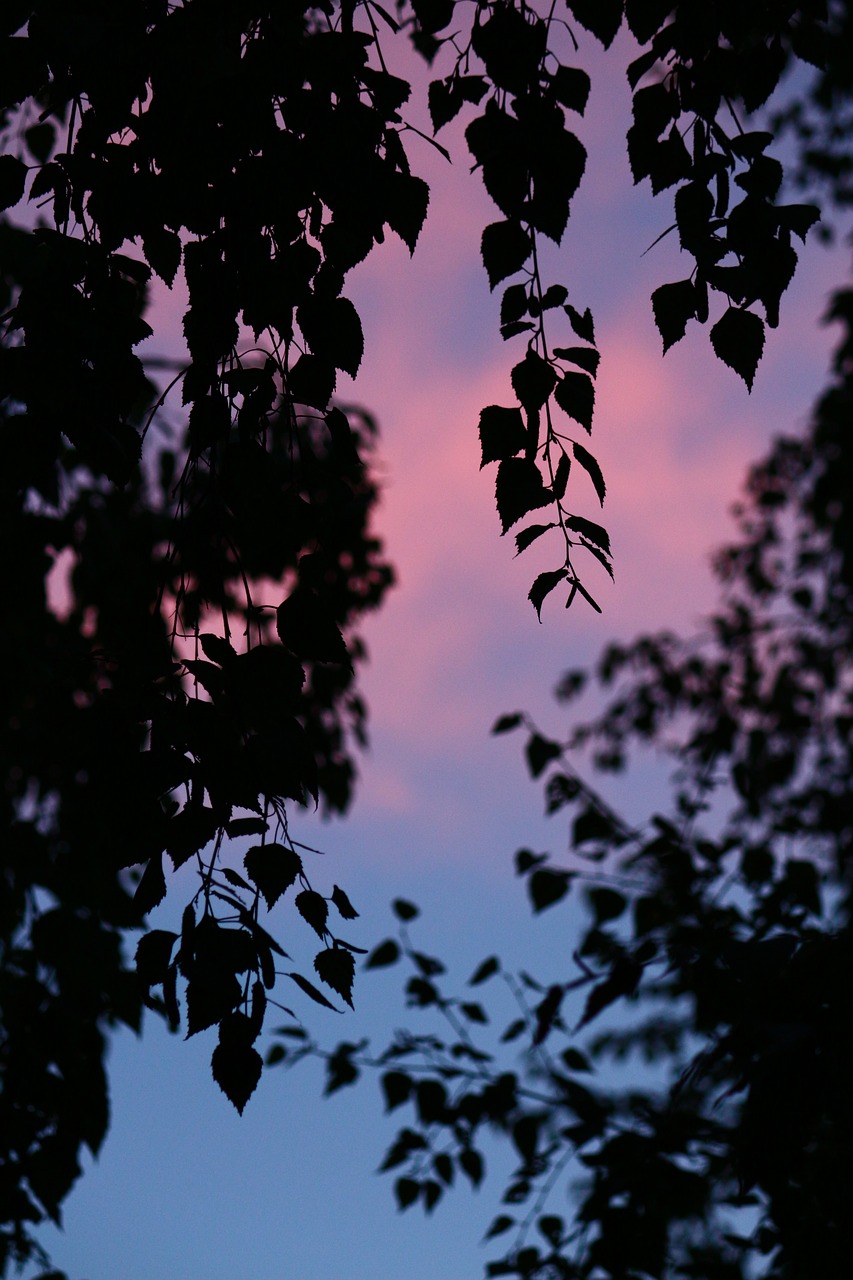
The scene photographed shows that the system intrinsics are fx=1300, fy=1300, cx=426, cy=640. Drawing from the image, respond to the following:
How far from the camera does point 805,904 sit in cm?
272

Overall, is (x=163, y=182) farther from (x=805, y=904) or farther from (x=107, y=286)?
(x=805, y=904)

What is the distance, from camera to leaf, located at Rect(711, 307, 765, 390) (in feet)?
4.78

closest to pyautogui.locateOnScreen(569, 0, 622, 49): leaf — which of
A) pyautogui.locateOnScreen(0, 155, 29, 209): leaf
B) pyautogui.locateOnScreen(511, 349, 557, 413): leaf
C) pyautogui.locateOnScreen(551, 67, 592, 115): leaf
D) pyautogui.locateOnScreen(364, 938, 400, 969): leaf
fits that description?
pyautogui.locateOnScreen(551, 67, 592, 115): leaf

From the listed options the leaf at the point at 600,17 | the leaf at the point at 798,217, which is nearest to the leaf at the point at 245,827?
the leaf at the point at 798,217

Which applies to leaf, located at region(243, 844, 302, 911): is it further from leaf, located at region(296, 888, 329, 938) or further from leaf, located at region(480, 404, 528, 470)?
leaf, located at region(480, 404, 528, 470)

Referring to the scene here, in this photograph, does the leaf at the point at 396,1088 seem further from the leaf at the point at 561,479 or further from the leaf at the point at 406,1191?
the leaf at the point at 561,479

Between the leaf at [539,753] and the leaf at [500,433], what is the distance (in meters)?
2.01

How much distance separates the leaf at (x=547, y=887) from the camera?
3115 millimetres

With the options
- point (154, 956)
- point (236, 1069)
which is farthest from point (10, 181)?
point (236, 1069)

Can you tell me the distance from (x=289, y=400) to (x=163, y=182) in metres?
Result: 0.28

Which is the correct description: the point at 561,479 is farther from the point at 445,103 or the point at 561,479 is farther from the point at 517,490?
the point at 445,103

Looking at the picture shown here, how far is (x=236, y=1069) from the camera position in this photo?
1.27m

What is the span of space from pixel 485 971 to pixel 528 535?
6.78 feet

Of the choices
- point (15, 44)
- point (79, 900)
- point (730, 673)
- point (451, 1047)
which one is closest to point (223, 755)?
point (15, 44)
